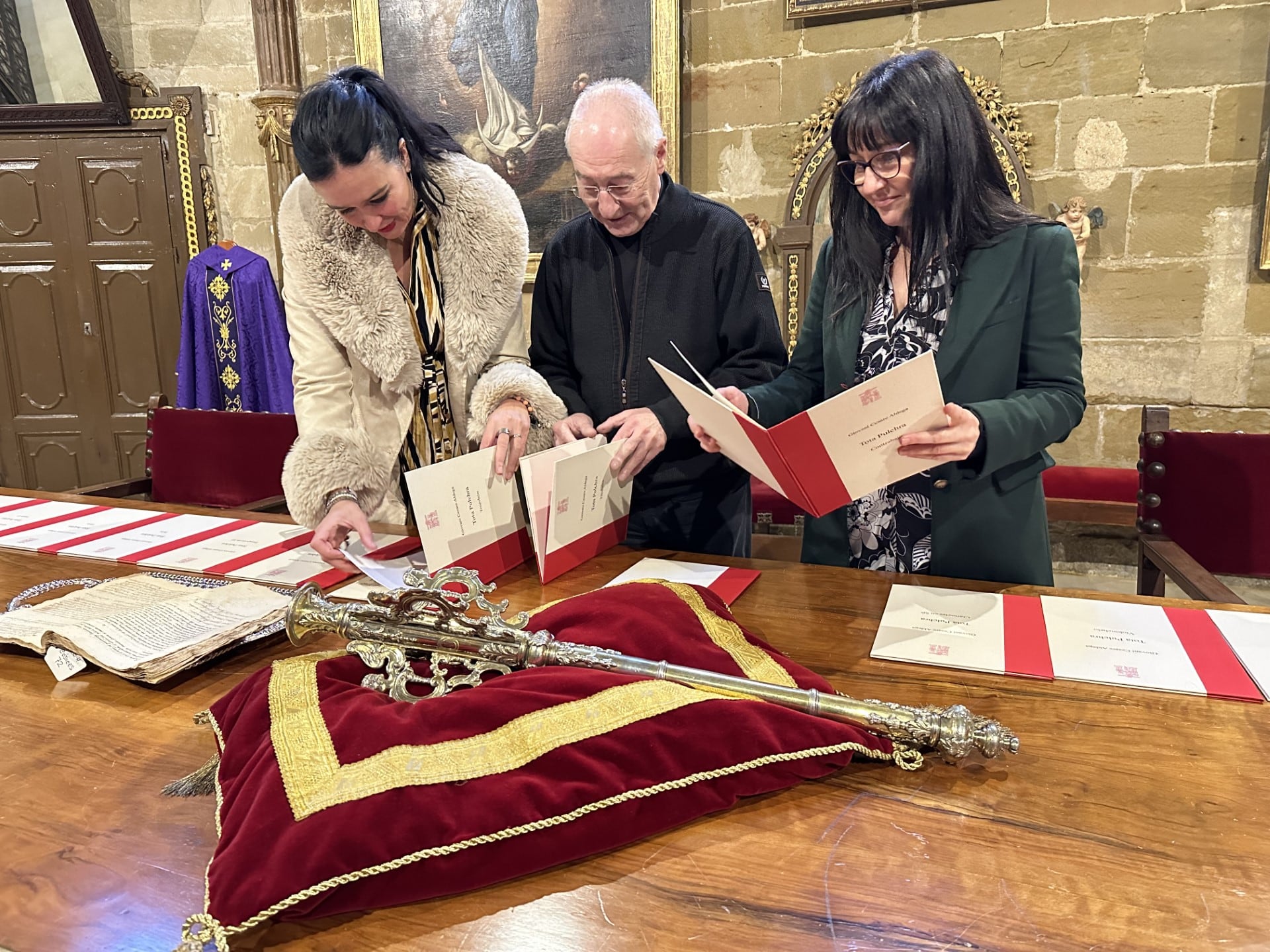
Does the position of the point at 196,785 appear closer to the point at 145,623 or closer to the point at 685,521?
the point at 145,623

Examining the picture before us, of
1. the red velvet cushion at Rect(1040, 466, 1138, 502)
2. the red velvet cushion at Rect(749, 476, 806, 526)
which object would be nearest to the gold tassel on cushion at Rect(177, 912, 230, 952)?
the red velvet cushion at Rect(749, 476, 806, 526)

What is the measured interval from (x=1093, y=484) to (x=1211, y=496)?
1947 millimetres

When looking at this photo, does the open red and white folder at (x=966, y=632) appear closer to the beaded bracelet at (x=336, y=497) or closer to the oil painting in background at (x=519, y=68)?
the beaded bracelet at (x=336, y=497)

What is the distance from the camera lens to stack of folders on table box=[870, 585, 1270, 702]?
3.71ft

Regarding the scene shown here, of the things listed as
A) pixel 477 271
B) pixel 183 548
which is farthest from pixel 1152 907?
pixel 183 548

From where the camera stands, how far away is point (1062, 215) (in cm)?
371

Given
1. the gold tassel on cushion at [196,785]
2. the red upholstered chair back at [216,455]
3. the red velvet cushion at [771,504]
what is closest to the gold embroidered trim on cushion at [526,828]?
the gold tassel on cushion at [196,785]

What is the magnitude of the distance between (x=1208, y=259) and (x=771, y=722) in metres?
3.64

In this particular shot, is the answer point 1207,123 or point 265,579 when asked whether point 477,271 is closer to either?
point 265,579

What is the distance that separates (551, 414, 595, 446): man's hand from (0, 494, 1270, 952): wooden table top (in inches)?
36.6

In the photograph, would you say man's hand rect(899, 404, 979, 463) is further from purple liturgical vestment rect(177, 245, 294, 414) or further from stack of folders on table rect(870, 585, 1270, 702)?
purple liturgical vestment rect(177, 245, 294, 414)

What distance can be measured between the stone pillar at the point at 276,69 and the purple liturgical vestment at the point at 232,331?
50 cm

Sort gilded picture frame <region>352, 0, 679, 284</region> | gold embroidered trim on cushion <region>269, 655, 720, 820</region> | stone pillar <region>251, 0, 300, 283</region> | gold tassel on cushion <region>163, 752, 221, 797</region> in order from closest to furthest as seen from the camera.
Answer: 1. gold embroidered trim on cushion <region>269, 655, 720, 820</region>
2. gold tassel on cushion <region>163, 752, 221, 797</region>
3. gilded picture frame <region>352, 0, 679, 284</region>
4. stone pillar <region>251, 0, 300, 283</region>

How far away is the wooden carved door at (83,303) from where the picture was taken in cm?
522
